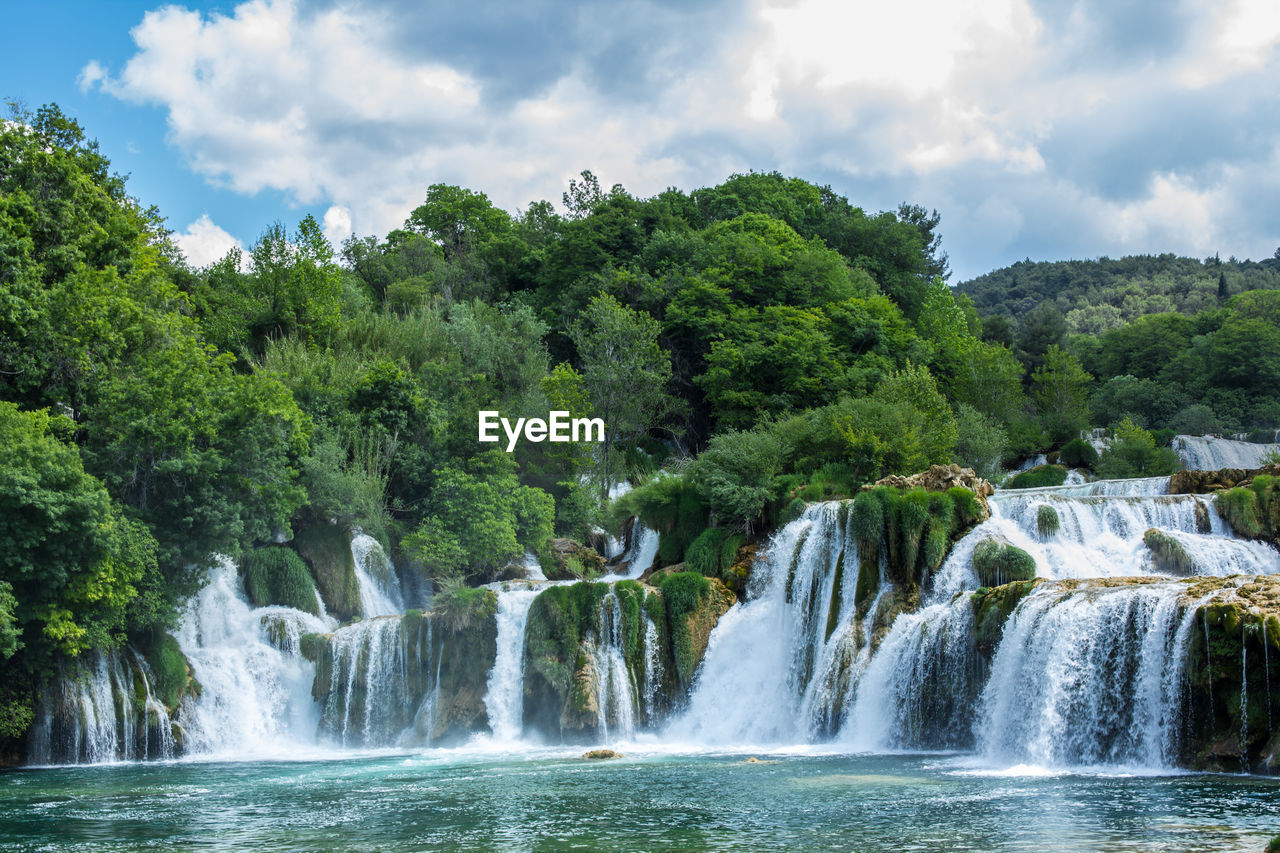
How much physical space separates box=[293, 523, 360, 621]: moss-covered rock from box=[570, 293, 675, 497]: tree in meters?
14.5

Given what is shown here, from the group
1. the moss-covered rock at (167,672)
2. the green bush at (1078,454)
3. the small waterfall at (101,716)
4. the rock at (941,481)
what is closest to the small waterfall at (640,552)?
the rock at (941,481)

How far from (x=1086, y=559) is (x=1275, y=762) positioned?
10.2m

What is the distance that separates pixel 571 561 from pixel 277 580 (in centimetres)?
1052

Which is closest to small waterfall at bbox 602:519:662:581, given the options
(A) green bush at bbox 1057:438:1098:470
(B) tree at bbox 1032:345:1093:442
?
(A) green bush at bbox 1057:438:1098:470

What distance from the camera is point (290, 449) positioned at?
35.3 m

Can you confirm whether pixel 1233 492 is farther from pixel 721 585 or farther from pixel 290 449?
pixel 290 449

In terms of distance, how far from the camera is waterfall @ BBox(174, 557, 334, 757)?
1262 inches

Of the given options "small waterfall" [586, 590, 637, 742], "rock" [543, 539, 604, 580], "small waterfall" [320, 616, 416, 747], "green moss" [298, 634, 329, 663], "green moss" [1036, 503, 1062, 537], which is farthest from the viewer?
Result: "rock" [543, 539, 604, 580]

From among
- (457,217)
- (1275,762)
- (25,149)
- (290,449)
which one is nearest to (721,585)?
(290,449)

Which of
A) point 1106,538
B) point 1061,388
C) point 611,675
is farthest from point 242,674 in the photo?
point 1061,388

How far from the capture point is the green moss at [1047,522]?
31156mm

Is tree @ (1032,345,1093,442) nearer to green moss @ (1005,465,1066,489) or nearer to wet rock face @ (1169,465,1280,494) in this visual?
green moss @ (1005,465,1066,489)

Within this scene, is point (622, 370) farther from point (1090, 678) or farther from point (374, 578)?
point (1090, 678)

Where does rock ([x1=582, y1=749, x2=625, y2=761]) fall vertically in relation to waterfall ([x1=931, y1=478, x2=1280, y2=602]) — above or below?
below
